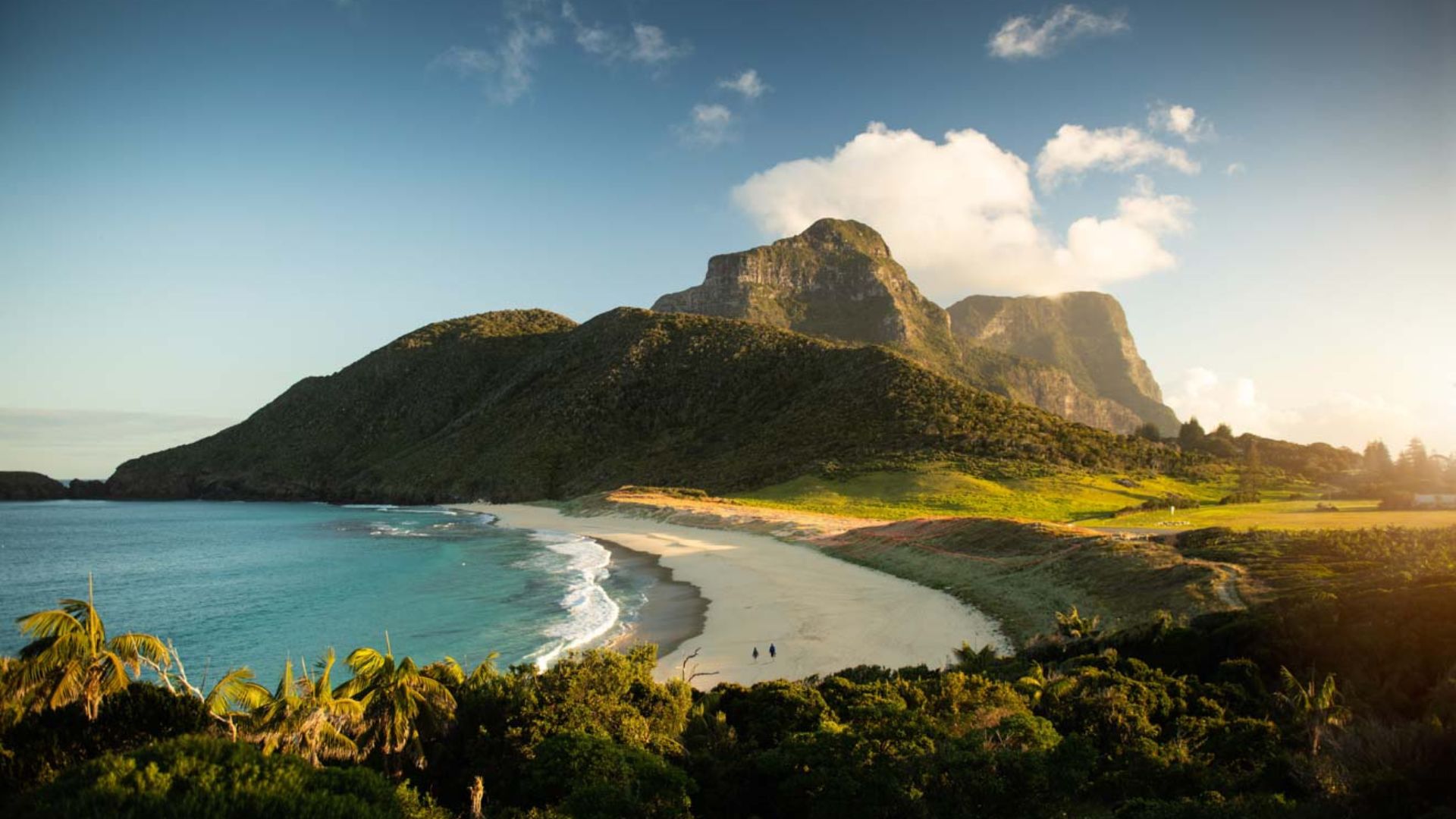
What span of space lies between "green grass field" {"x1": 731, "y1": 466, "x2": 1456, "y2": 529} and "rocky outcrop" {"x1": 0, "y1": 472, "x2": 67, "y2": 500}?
14528 cm

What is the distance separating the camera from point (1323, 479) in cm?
7281

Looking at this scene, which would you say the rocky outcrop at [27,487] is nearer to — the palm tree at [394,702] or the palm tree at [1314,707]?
the palm tree at [394,702]

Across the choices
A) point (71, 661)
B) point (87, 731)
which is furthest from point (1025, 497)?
point (71, 661)

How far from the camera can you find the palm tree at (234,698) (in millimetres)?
9328

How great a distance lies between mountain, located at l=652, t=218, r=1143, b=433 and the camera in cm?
16888

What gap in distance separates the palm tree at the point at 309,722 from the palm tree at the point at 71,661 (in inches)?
54.8

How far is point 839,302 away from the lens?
18300 centimetres

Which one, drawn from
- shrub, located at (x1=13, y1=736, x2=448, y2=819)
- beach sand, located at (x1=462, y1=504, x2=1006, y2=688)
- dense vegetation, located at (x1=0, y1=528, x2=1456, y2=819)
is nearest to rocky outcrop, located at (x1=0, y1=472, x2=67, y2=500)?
beach sand, located at (x1=462, y1=504, x2=1006, y2=688)

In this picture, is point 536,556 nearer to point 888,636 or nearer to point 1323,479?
point 888,636

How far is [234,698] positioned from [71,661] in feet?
5.94

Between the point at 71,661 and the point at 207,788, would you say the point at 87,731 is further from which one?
the point at 207,788

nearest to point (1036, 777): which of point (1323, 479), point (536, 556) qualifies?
point (536, 556)

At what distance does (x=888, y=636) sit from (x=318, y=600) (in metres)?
25.0

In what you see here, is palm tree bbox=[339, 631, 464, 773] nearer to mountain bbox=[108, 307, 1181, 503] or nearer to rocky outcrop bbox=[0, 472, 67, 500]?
mountain bbox=[108, 307, 1181, 503]
